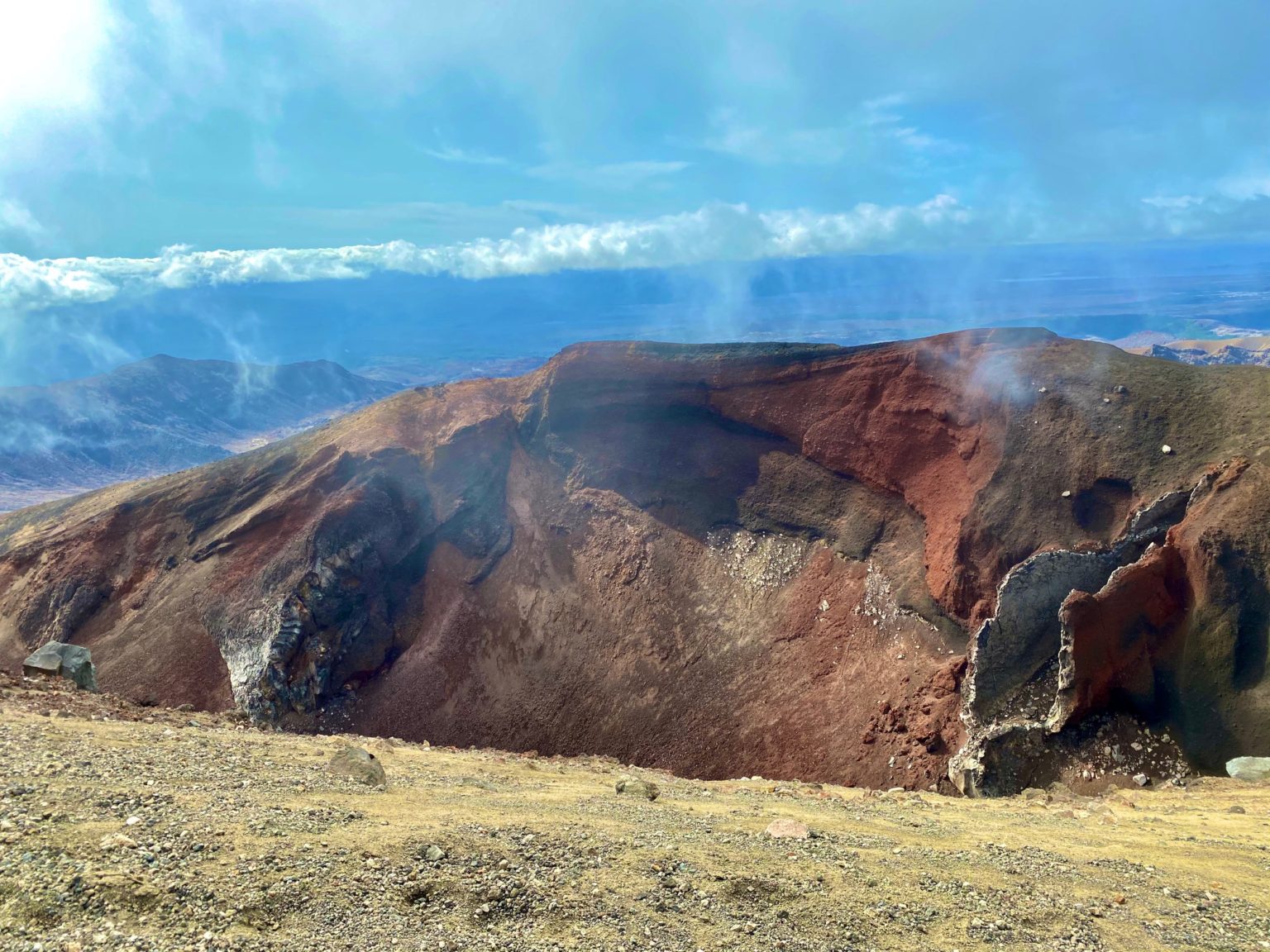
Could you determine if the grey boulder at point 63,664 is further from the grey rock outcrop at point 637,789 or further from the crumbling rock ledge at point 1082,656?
the crumbling rock ledge at point 1082,656

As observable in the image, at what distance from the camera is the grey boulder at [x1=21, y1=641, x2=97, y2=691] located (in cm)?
2648

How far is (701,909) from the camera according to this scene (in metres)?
11.3

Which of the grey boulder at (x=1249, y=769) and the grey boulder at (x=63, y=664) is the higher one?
the grey boulder at (x=1249, y=769)

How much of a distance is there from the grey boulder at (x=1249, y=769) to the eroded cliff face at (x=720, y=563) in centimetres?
89

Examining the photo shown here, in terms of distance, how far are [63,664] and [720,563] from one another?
2630 cm

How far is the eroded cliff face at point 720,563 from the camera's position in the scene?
25750 millimetres

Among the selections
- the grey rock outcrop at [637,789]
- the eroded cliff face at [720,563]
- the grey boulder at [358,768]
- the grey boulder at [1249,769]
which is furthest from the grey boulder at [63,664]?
the grey boulder at [1249,769]

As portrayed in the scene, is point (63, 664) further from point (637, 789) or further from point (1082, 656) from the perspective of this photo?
point (1082, 656)


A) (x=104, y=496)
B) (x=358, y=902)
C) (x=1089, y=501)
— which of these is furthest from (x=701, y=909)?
(x=104, y=496)

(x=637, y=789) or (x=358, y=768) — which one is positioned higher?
(x=358, y=768)

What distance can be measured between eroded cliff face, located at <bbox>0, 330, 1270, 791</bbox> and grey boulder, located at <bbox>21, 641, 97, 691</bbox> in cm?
947

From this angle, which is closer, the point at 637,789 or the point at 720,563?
the point at 637,789

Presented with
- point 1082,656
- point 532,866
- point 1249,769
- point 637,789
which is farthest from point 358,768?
point 1249,769

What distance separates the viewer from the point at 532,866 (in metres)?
12.0
